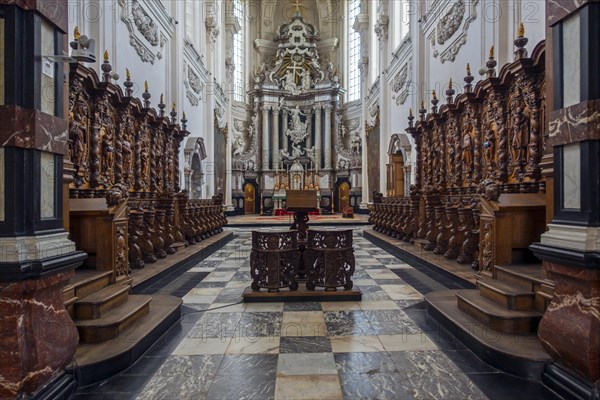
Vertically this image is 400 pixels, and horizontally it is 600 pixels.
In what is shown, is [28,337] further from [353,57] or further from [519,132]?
[353,57]

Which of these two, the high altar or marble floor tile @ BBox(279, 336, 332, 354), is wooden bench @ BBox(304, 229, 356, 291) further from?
the high altar

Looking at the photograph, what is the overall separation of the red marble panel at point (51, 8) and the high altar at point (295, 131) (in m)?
21.9

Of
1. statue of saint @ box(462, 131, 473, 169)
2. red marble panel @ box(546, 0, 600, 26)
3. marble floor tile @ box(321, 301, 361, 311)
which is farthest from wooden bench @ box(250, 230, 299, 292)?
statue of saint @ box(462, 131, 473, 169)

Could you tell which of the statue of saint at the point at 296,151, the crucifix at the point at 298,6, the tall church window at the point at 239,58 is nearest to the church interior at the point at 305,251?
the statue of saint at the point at 296,151

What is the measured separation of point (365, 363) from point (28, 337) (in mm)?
2077

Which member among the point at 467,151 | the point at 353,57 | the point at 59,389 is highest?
the point at 353,57

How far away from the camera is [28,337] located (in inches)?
82.0

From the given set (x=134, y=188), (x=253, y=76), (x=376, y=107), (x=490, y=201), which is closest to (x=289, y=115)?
(x=253, y=76)

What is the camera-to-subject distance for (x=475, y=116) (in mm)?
7168

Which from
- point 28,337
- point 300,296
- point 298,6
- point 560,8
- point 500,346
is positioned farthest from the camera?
point 298,6

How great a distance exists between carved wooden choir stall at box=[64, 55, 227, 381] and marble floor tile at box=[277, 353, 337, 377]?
1.22 meters

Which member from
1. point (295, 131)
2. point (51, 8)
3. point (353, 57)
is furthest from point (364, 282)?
point (353, 57)

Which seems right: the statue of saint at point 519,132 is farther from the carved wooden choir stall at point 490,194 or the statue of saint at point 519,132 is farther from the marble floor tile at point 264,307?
the marble floor tile at point 264,307

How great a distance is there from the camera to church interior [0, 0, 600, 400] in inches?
85.3
